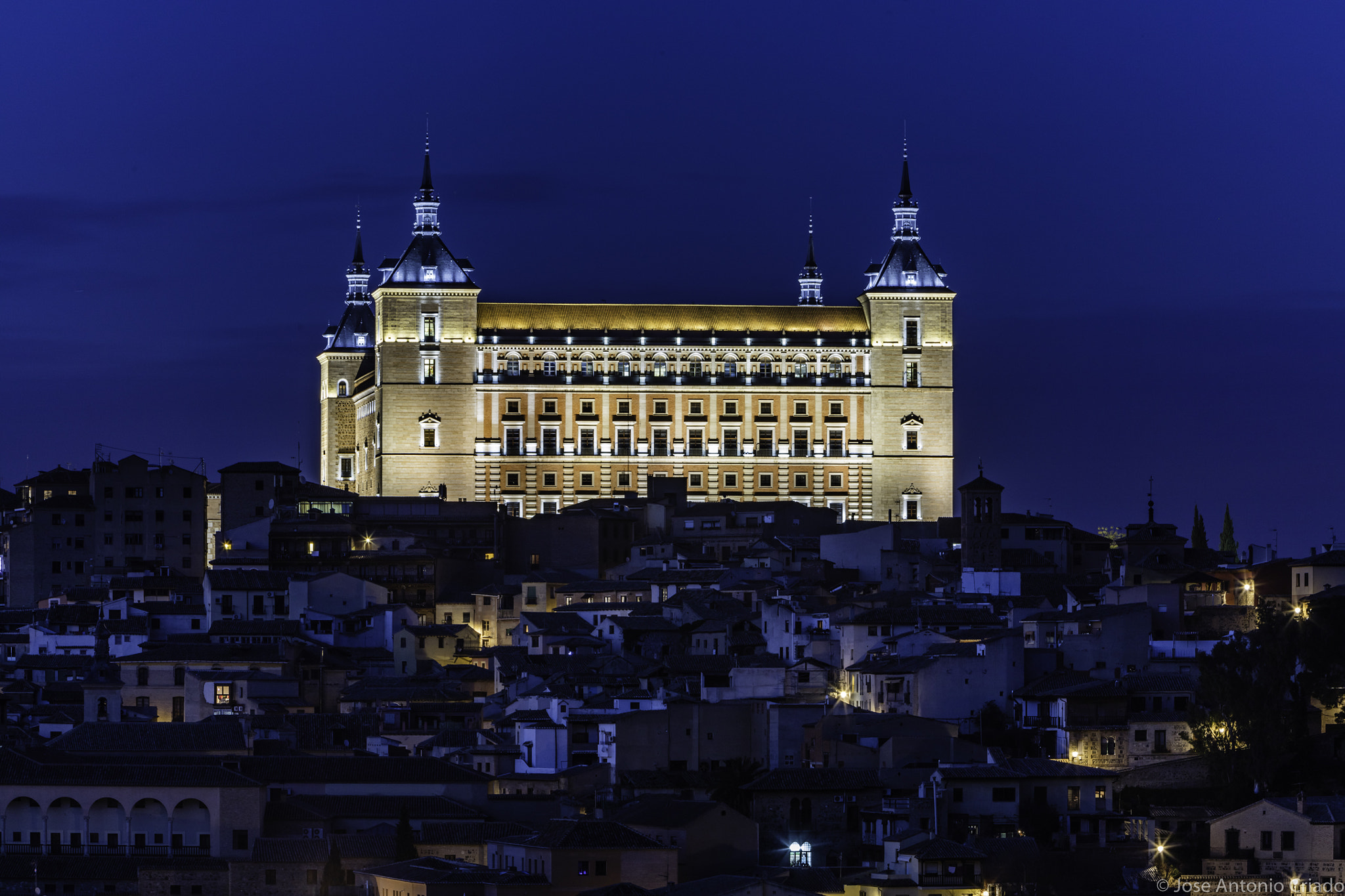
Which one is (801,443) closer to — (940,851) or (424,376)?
(424,376)

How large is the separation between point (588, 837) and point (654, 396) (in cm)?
6967

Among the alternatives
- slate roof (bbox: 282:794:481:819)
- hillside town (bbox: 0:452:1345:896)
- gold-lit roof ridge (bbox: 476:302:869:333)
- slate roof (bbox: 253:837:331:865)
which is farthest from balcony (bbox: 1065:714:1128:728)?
gold-lit roof ridge (bbox: 476:302:869:333)

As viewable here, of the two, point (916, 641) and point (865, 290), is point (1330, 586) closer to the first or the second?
point (916, 641)

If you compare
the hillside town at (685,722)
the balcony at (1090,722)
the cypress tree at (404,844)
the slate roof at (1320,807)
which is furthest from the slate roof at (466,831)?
the slate roof at (1320,807)

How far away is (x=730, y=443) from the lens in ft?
430

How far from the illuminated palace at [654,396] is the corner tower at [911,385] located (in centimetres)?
7

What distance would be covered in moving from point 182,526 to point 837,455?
34.4 meters

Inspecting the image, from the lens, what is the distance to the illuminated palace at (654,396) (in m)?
128

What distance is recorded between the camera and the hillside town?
6494cm

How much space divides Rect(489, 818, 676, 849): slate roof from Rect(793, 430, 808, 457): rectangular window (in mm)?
67593

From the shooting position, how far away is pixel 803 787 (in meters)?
69.2

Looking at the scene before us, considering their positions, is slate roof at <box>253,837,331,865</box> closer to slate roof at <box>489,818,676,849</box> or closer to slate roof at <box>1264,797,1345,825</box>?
slate roof at <box>489,818,676,849</box>

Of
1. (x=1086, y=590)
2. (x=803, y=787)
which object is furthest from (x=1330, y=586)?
(x=803, y=787)

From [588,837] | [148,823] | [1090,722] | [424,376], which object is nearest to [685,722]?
[1090,722]
